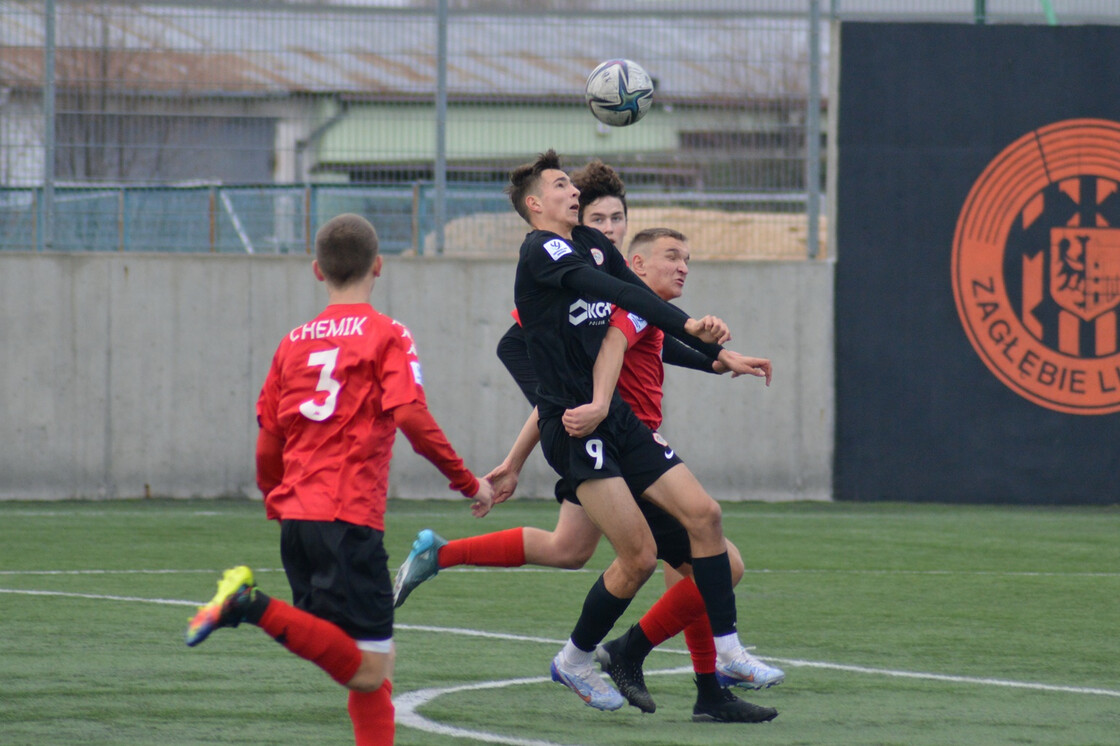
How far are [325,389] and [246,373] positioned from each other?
9.44m

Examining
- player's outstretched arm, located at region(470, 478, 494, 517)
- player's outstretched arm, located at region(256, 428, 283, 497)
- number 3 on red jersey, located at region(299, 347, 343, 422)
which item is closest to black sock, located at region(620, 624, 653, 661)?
player's outstretched arm, located at region(470, 478, 494, 517)

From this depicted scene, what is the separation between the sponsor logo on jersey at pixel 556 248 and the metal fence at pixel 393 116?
27.1 ft

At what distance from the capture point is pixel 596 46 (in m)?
13.9

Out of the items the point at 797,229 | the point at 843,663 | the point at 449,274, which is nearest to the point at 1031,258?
the point at 797,229

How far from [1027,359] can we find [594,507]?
9356mm

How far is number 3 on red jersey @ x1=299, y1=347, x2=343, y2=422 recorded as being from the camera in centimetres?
432

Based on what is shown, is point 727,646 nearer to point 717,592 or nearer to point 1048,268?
point 717,592

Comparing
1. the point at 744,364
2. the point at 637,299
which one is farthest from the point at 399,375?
the point at 744,364

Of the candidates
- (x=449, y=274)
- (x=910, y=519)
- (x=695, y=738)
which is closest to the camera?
(x=695, y=738)

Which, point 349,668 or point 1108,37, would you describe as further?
point 1108,37

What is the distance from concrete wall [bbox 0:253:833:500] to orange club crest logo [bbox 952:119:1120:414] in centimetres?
144

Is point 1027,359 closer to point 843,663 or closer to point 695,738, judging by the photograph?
point 843,663

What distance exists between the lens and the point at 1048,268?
13.8 m

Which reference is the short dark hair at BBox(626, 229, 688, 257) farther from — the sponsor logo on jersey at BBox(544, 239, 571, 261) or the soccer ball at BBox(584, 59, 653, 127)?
the soccer ball at BBox(584, 59, 653, 127)
